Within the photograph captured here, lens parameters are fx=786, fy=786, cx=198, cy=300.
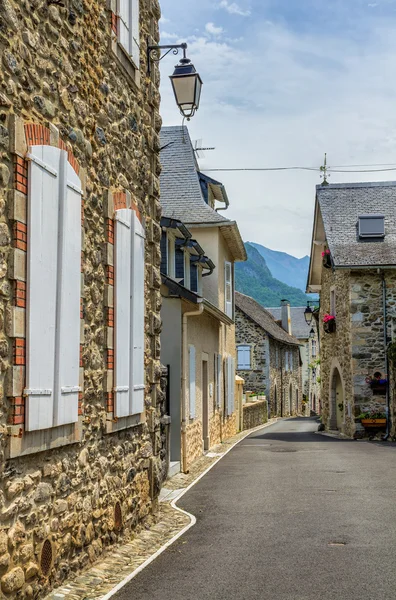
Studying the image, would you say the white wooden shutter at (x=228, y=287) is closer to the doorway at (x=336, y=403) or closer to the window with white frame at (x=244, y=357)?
the doorway at (x=336, y=403)

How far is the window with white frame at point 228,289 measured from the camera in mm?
22734

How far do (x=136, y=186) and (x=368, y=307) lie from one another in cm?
1484

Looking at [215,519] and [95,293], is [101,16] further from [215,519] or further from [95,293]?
[215,519]

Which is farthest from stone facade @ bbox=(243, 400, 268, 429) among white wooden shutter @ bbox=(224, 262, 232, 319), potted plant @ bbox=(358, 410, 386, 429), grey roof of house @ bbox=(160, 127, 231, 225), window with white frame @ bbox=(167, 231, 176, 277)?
window with white frame @ bbox=(167, 231, 176, 277)

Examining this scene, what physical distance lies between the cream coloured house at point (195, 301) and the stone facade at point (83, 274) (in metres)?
4.71

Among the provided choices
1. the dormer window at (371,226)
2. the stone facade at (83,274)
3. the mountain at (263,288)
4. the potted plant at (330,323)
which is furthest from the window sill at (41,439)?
the mountain at (263,288)

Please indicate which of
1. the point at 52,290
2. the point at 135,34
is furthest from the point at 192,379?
the point at 52,290

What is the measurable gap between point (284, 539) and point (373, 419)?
1454 centimetres

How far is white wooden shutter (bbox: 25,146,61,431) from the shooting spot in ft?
17.2

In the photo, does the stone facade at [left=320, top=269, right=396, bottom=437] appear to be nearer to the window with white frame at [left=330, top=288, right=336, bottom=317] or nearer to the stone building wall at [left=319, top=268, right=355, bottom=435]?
the stone building wall at [left=319, top=268, right=355, bottom=435]

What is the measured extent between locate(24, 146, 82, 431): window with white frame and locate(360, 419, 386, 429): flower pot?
16.6 metres

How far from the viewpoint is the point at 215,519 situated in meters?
8.95

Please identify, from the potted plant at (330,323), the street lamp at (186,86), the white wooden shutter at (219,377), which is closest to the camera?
the street lamp at (186,86)

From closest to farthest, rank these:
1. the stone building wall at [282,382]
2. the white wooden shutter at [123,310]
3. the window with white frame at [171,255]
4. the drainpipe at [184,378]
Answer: the white wooden shutter at [123,310]
the drainpipe at [184,378]
the window with white frame at [171,255]
the stone building wall at [282,382]
